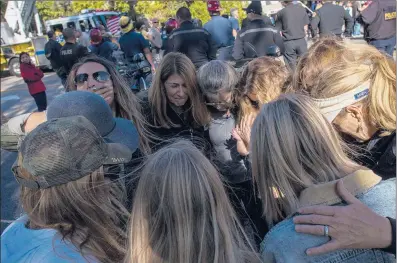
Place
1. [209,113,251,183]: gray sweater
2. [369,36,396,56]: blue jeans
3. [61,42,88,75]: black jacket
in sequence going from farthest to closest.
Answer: [61,42,88,75]: black jacket < [369,36,396,56]: blue jeans < [209,113,251,183]: gray sweater

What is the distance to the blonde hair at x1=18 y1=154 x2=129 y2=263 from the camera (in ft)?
4.08

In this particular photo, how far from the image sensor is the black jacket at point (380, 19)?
6562 mm

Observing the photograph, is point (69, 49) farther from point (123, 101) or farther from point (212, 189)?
point (212, 189)

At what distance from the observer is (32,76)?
336 inches

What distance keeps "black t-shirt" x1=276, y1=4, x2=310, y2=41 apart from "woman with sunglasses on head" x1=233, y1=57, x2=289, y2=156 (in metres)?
4.55

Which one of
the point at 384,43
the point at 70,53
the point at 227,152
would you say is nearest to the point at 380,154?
the point at 227,152

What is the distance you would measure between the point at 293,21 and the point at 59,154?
21.2 feet

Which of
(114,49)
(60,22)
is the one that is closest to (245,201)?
(114,49)

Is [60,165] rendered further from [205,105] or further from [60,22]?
[60,22]

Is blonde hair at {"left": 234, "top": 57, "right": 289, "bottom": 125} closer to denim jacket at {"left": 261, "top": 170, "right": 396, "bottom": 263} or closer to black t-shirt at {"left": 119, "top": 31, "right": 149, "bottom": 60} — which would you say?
denim jacket at {"left": 261, "top": 170, "right": 396, "bottom": 263}

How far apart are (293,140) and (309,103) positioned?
20 centimetres

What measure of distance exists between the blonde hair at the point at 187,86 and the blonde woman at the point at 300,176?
139cm

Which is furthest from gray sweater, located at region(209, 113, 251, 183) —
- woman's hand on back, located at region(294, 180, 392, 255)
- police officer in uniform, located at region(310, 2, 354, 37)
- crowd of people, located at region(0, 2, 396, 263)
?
police officer in uniform, located at region(310, 2, 354, 37)

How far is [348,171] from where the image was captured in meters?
1.38
